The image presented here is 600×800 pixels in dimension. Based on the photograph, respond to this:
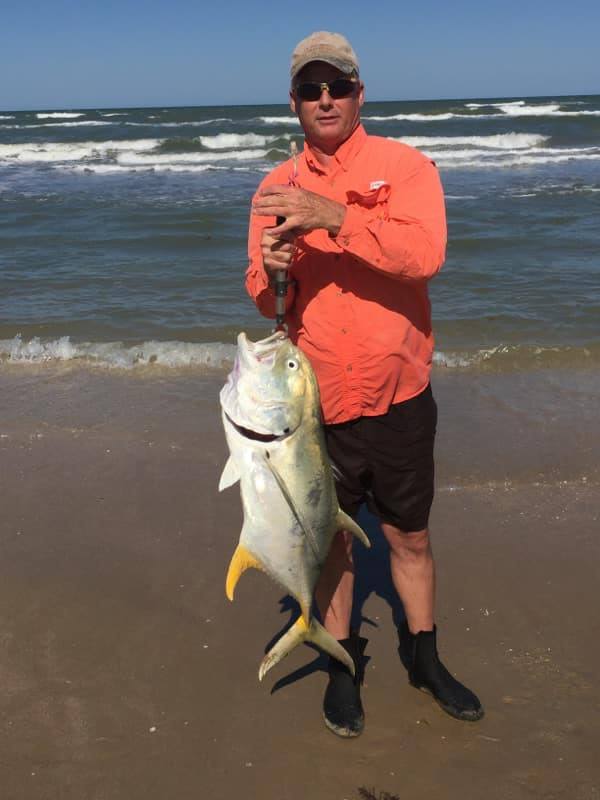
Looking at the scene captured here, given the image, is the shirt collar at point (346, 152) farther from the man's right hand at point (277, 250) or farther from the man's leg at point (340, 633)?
the man's leg at point (340, 633)

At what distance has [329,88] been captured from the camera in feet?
9.04

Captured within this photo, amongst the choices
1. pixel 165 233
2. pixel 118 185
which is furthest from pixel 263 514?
pixel 118 185

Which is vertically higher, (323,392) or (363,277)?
(363,277)

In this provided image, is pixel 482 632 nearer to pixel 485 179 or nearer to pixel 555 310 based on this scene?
pixel 555 310

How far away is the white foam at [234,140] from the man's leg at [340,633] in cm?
3454

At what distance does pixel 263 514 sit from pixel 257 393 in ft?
1.46

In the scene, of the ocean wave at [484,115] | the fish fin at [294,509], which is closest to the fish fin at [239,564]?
the fish fin at [294,509]

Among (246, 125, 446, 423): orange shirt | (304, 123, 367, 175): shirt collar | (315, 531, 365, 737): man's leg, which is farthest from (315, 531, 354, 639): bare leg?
(304, 123, 367, 175): shirt collar

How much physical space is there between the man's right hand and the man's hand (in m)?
0.03

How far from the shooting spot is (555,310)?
8930 mm

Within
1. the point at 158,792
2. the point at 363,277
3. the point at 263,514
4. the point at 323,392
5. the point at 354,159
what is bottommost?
the point at 158,792

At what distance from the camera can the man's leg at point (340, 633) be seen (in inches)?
125

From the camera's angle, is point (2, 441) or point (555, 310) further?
point (555, 310)

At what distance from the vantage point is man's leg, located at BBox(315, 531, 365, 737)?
10.4ft
